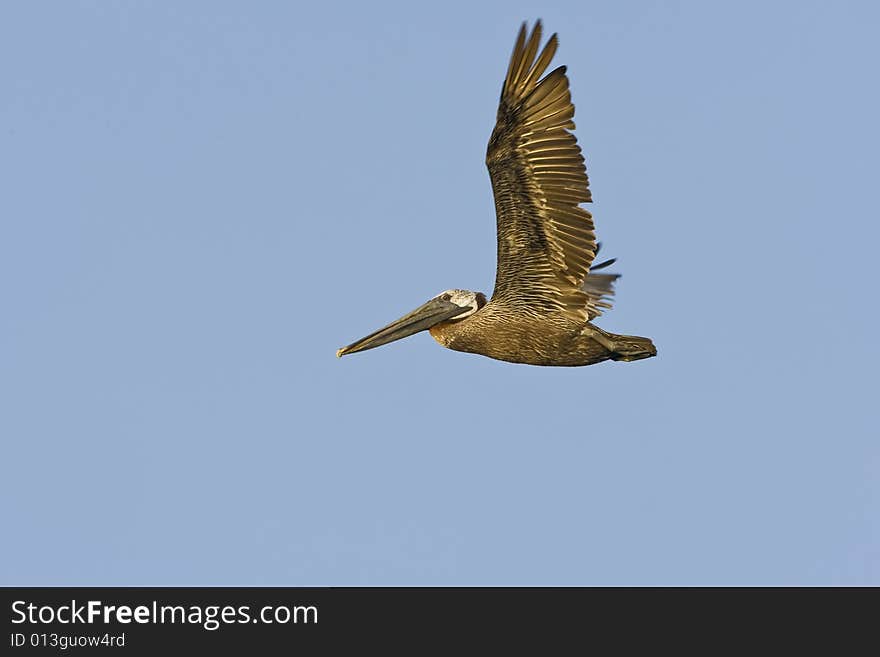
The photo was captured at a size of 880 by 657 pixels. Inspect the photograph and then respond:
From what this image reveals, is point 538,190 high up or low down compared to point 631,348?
up

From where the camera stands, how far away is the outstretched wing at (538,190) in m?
17.1

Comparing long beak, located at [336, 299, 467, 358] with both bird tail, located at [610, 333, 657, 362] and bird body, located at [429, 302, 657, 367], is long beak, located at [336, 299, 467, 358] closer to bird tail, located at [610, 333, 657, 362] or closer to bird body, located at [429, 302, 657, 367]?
bird body, located at [429, 302, 657, 367]

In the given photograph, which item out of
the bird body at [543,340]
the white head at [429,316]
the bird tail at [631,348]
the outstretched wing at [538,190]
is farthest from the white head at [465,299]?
the bird tail at [631,348]

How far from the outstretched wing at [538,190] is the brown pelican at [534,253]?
0.04ft

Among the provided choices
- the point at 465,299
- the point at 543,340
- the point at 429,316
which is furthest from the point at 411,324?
the point at 543,340

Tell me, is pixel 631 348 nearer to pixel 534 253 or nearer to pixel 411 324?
pixel 534 253

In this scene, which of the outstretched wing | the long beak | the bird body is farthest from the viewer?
the long beak

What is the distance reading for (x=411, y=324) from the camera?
18.6m

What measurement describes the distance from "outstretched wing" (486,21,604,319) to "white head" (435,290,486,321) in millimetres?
450

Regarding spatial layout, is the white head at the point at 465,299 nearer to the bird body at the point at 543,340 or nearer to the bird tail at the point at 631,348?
the bird body at the point at 543,340

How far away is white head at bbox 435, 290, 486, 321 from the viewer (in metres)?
18.6

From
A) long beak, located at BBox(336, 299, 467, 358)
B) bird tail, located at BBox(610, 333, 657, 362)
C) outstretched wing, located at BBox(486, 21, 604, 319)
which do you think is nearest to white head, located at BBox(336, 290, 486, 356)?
long beak, located at BBox(336, 299, 467, 358)

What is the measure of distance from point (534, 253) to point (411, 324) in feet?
5.87

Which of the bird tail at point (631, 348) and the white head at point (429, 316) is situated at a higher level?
the white head at point (429, 316)
